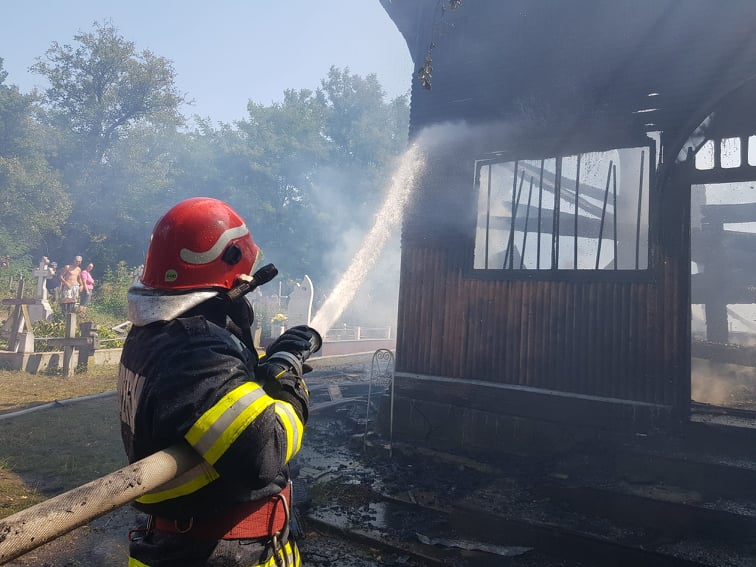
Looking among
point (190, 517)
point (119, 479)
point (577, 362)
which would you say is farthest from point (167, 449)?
point (577, 362)

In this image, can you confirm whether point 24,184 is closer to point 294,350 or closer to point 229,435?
point 294,350

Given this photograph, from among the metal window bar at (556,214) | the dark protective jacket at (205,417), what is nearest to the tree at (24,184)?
the metal window bar at (556,214)

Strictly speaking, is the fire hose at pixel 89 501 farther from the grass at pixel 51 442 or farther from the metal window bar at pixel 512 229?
the metal window bar at pixel 512 229

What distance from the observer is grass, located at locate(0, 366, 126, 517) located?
18.6 ft

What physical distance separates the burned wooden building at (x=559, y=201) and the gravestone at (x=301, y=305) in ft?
26.2

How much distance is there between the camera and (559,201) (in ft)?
23.4

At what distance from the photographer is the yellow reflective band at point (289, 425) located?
1.80m

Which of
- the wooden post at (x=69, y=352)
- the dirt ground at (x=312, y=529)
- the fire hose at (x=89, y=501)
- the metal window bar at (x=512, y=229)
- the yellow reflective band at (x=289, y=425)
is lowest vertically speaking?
the dirt ground at (x=312, y=529)

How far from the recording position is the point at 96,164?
3753cm

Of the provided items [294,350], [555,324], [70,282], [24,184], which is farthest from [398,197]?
[24,184]

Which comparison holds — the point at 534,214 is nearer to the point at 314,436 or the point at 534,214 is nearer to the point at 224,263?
the point at 314,436

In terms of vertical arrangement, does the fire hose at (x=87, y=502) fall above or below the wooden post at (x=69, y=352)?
above

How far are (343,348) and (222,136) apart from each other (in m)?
29.1

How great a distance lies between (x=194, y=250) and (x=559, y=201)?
621 centimetres
